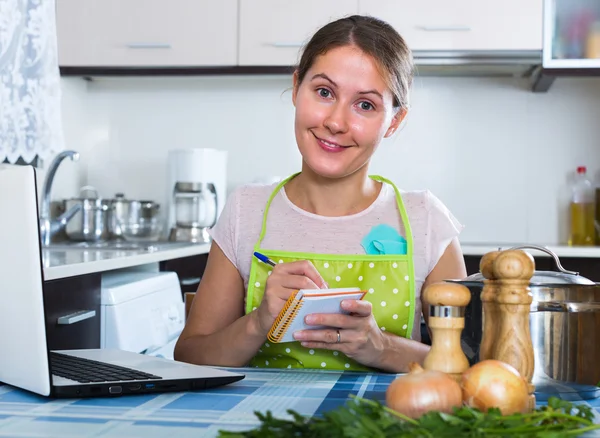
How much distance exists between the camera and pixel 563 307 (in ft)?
2.82

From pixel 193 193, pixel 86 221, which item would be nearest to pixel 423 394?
pixel 86 221

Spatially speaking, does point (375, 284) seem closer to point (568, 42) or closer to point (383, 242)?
point (383, 242)

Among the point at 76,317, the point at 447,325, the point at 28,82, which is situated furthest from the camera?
the point at 28,82

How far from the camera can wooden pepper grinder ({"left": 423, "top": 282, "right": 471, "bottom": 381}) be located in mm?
764

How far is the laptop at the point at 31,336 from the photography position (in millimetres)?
833

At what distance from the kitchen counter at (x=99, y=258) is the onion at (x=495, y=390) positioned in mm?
1258

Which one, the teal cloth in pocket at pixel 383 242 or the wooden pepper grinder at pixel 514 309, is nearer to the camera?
the wooden pepper grinder at pixel 514 309

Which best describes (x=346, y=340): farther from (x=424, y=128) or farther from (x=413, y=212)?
(x=424, y=128)

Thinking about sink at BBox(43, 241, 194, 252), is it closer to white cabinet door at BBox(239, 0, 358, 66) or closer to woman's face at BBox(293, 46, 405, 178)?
white cabinet door at BBox(239, 0, 358, 66)

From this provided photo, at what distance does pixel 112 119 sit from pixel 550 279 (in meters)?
2.97

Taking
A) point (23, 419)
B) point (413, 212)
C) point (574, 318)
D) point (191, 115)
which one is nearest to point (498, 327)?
point (574, 318)

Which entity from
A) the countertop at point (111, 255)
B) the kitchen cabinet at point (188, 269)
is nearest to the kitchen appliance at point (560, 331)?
the countertop at point (111, 255)

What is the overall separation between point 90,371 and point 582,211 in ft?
8.73

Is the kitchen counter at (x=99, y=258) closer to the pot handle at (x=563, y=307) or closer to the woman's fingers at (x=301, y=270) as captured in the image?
the woman's fingers at (x=301, y=270)
